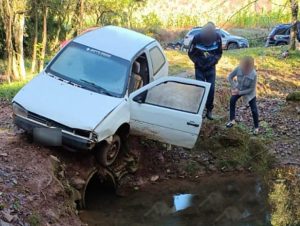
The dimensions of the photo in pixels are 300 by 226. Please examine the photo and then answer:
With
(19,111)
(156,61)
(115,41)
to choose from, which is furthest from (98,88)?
(156,61)

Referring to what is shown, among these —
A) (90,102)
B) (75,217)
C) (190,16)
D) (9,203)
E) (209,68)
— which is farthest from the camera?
(190,16)

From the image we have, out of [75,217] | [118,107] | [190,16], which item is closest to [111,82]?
[118,107]

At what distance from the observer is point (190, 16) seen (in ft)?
122

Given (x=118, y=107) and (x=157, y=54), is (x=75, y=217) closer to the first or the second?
(x=118, y=107)

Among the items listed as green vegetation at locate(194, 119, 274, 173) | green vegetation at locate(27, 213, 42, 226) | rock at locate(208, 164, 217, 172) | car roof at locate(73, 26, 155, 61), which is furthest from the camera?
green vegetation at locate(194, 119, 274, 173)

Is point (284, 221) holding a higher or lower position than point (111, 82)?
lower

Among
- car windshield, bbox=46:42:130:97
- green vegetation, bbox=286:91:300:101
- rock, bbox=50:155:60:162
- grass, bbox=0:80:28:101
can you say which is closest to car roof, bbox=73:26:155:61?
car windshield, bbox=46:42:130:97

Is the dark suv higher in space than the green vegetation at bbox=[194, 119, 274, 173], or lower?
lower

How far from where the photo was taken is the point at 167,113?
798cm

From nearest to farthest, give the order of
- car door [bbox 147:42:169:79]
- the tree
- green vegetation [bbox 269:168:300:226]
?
green vegetation [bbox 269:168:300:226], car door [bbox 147:42:169:79], the tree

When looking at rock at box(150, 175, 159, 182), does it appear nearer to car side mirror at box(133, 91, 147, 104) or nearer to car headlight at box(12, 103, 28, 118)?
car side mirror at box(133, 91, 147, 104)

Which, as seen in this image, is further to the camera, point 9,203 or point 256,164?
point 256,164

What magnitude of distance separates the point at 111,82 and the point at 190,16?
30.2 meters

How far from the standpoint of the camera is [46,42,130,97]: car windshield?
7824 mm
